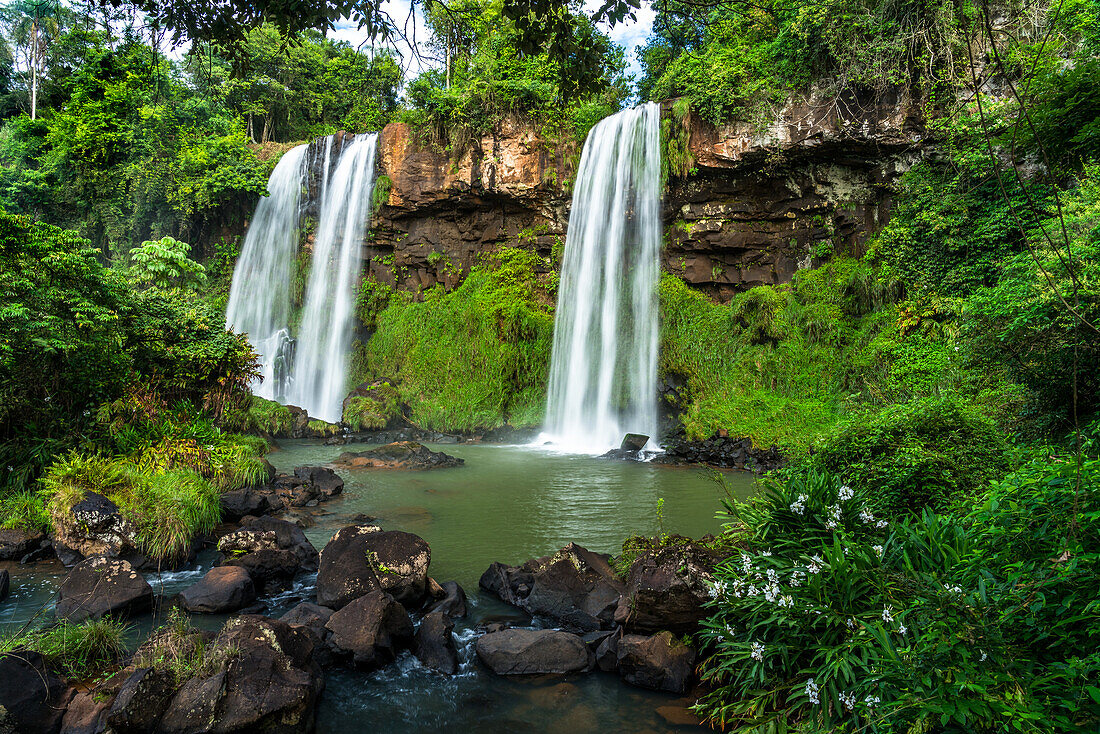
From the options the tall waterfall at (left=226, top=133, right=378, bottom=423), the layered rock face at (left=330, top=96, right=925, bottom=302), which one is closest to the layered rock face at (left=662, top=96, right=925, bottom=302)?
the layered rock face at (left=330, top=96, right=925, bottom=302)

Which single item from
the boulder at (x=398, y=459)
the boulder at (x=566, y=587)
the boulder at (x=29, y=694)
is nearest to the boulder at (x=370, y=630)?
the boulder at (x=566, y=587)

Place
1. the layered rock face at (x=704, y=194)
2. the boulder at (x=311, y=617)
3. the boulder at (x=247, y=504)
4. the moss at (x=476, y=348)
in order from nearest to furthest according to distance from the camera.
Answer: the boulder at (x=311, y=617)
the boulder at (x=247, y=504)
the layered rock face at (x=704, y=194)
the moss at (x=476, y=348)

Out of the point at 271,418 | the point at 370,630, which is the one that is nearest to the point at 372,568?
the point at 370,630

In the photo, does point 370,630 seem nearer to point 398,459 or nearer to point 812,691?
point 812,691

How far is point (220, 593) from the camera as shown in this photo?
5145 millimetres

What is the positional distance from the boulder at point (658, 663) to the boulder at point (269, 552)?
3590mm

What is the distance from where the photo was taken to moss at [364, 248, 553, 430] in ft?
60.1

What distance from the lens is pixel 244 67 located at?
4.53 meters

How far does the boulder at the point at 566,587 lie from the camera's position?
4.94 metres

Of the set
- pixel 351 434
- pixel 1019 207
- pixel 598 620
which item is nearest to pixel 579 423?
pixel 351 434

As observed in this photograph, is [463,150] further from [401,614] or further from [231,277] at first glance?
[401,614]

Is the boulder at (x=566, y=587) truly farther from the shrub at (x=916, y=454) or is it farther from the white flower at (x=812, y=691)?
the shrub at (x=916, y=454)

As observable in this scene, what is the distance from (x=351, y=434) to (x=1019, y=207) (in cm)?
1589

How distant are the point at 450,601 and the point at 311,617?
3.75 feet
